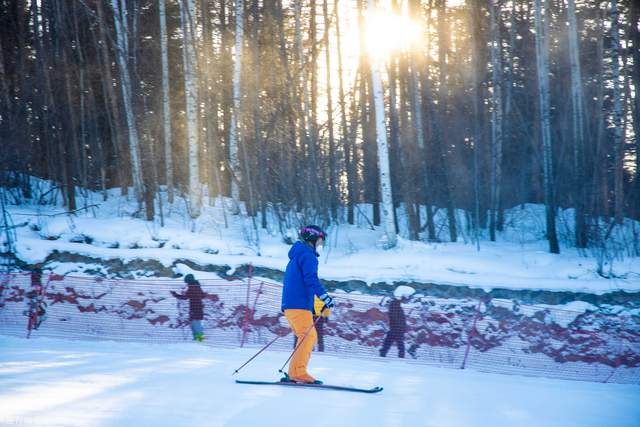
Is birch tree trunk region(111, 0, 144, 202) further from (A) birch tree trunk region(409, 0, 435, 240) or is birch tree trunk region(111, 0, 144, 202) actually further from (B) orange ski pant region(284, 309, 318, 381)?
(B) orange ski pant region(284, 309, 318, 381)

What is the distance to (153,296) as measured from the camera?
468 inches

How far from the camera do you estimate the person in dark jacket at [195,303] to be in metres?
10.8

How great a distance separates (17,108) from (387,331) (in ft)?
52.3

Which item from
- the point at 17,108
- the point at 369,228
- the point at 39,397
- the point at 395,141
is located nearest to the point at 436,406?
the point at 39,397

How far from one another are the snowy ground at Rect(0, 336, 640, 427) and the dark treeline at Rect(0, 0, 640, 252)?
7717mm

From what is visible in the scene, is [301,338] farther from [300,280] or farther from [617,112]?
[617,112]

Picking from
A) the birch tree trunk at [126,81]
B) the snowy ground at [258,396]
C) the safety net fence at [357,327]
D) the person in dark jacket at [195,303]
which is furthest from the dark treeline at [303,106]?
the snowy ground at [258,396]

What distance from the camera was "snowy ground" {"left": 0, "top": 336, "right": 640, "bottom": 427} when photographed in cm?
550

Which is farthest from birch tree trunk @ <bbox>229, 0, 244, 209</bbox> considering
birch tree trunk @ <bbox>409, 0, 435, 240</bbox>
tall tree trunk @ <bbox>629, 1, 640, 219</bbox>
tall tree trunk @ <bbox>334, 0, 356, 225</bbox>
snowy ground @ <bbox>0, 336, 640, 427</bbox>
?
tall tree trunk @ <bbox>629, 1, 640, 219</bbox>

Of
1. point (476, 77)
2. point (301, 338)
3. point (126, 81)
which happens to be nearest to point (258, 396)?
point (301, 338)

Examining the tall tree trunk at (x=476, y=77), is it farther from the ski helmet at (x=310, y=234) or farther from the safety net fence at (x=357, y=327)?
the ski helmet at (x=310, y=234)

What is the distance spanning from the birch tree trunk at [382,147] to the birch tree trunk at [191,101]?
577 cm

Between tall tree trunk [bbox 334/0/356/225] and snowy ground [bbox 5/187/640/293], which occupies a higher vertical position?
tall tree trunk [bbox 334/0/356/225]

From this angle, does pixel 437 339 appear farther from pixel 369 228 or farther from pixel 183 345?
pixel 369 228
